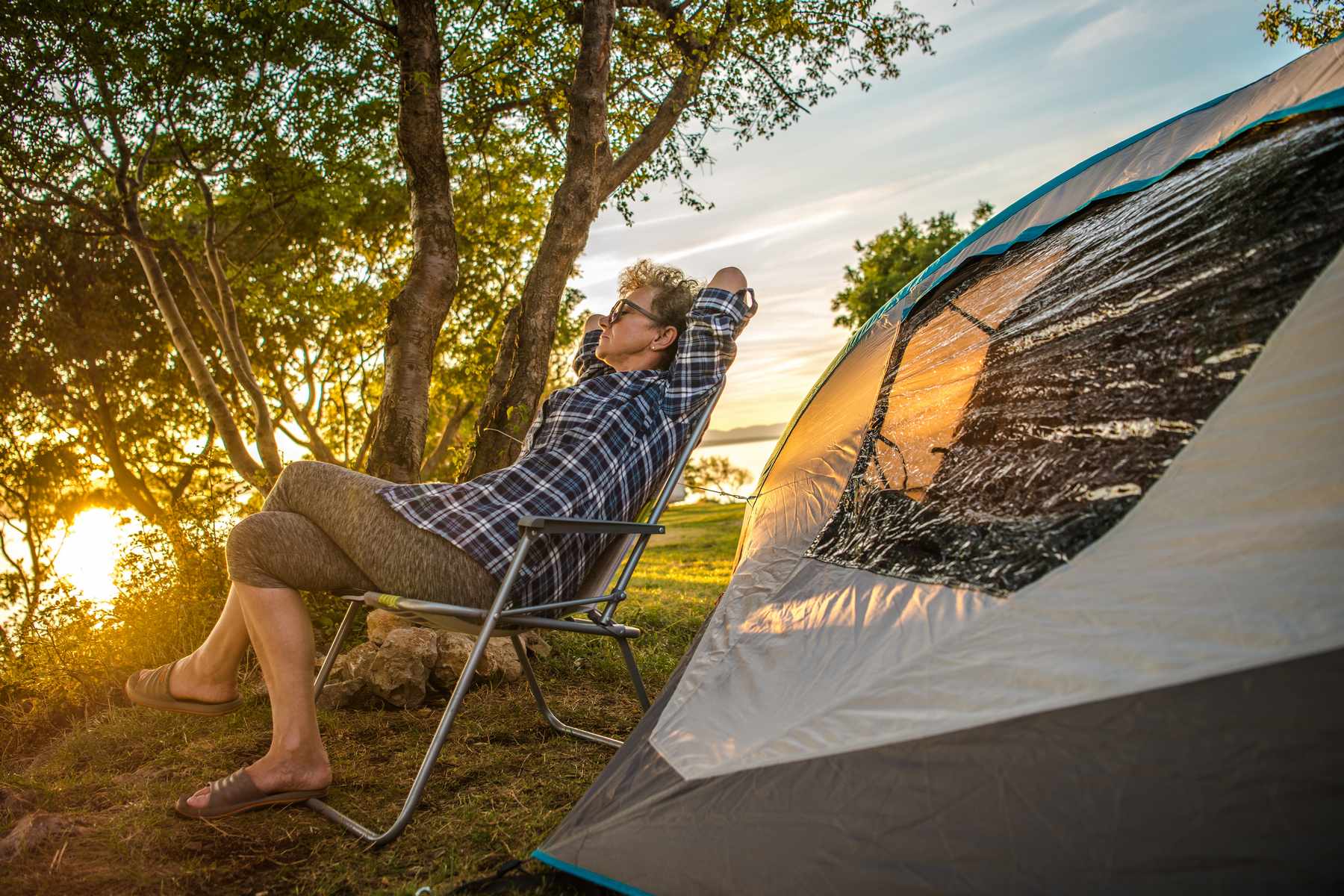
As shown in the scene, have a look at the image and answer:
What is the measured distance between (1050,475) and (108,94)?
7785 millimetres

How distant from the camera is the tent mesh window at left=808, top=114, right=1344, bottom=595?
5.37 ft

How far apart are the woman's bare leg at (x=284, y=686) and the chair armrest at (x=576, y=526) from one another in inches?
25.7

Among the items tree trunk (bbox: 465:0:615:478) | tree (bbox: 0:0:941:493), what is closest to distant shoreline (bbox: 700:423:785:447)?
tree (bbox: 0:0:941:493)

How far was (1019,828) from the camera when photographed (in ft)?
4.62

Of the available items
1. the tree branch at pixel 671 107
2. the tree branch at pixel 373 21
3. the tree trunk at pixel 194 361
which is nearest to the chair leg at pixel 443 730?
the tree branch at pixel 373 21

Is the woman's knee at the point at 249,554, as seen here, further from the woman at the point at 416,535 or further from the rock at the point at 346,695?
the rock at the point at 346,695

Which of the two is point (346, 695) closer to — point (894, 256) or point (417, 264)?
point (417, 264)

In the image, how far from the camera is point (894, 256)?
19.9m

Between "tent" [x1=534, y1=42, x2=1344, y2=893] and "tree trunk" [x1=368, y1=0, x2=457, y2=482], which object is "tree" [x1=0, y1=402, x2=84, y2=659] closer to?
"tree trunk" [x1=368, y1=0, x2=457, y2=482]

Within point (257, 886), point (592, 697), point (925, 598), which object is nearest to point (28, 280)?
point (592, 697)

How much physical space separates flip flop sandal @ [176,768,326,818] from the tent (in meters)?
0.90

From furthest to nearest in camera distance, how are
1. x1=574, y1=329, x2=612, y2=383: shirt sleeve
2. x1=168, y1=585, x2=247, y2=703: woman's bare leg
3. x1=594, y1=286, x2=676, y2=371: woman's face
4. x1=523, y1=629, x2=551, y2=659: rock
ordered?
x1=523, y1=629, x2=551, y2=659: rock, x1=574, y1=329, x2=612, y2=383: shirt sleeve, x1=594, y1=286, x2=676, y2=371: woman's face, x1=168, y1=585, x2=247, y2=703: woman's bare leg

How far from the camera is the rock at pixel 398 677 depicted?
3.26 m

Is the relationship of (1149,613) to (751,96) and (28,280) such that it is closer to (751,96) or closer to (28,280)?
(751,96)
